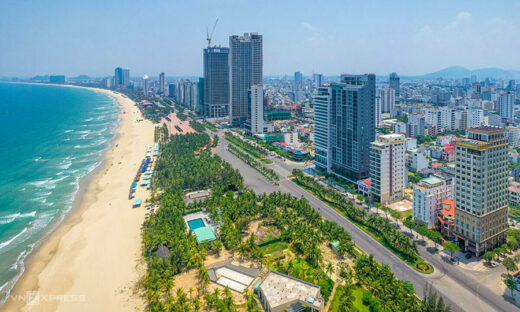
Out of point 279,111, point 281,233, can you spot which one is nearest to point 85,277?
point 281,233

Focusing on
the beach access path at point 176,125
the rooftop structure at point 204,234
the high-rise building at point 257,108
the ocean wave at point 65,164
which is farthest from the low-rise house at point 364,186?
the beach access path at point 176,125

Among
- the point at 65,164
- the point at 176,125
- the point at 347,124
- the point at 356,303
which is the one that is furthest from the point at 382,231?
the point at 176,125

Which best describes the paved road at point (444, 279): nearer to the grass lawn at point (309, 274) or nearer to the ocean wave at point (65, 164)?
the grass lawn at point (309, 274)

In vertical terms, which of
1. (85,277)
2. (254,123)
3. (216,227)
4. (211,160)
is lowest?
(85,277)

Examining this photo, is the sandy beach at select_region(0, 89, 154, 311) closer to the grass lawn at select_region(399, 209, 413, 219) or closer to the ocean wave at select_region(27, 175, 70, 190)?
the ocean wave at select_region(27, 175, 70, 190)

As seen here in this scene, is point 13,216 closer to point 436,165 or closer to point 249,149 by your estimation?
point 249,149

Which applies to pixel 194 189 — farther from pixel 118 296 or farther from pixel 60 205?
pixel 118 296
